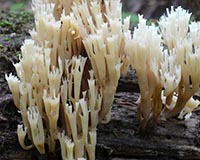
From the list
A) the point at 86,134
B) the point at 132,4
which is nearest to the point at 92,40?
the point at 86,134

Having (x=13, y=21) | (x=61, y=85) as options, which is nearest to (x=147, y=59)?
(x=61, y=85)

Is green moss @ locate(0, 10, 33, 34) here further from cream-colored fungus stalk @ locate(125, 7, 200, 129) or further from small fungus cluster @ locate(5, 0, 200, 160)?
cream-colored fungus stalk @ locate(125, 7, 200, 129)

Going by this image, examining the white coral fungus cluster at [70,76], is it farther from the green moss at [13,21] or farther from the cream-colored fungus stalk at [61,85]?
the green moss at [13,21]

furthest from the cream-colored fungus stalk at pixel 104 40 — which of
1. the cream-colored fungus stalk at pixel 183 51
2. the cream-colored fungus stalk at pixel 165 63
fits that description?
the cream-colored fungus stalk at pixel 183 51

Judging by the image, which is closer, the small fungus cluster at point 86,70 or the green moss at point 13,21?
the small fungus cluster at point 86,70

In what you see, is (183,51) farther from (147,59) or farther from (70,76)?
(70,76)

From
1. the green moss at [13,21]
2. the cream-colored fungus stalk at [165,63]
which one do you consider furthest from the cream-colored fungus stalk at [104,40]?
the green moss at [13,21]

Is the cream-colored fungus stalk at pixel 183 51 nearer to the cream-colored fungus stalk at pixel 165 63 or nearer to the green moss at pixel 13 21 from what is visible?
the cream-colored fungus stalk at pixel 165 63

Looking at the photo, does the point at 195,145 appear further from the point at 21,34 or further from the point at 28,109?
the point at 21,34

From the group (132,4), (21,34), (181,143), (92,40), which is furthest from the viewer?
(132,4)
